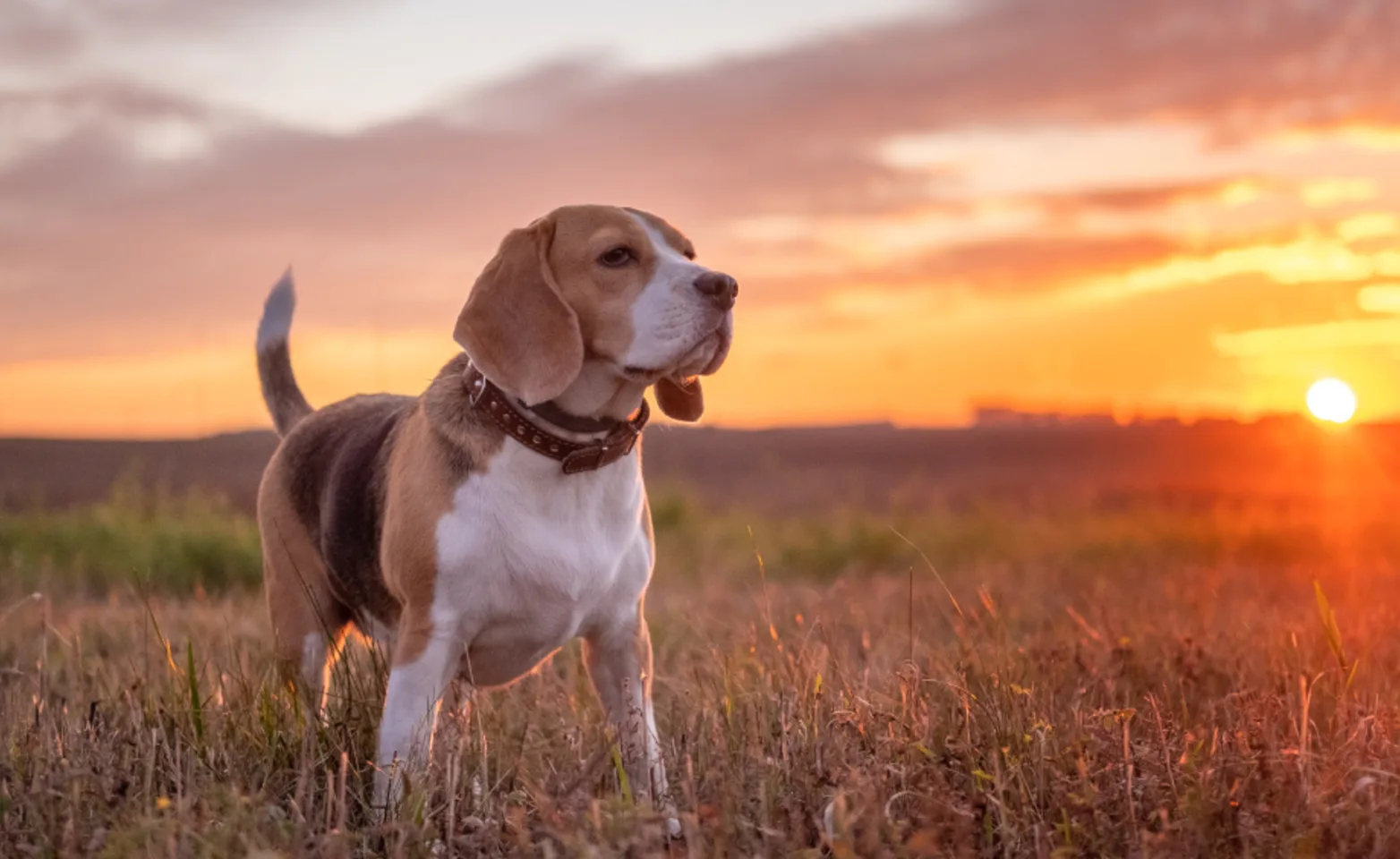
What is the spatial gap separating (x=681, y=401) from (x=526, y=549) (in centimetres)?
100

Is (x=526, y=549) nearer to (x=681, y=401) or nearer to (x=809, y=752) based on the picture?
(x=681, y=401)

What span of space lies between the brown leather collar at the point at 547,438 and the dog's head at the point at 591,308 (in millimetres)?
74

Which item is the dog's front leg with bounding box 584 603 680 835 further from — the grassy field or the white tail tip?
the white tail tip

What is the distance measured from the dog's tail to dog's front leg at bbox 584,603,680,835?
2637 millimetres

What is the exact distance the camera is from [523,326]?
4434 mm

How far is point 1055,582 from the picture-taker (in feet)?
36.8

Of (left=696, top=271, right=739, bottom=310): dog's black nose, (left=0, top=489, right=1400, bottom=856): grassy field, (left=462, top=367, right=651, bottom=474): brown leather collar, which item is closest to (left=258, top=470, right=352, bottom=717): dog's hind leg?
(left=0, top=489, right=1400, bottom=856): grassy field

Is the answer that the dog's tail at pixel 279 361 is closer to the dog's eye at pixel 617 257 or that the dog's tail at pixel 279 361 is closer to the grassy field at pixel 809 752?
the grassy field at pixel 809 752

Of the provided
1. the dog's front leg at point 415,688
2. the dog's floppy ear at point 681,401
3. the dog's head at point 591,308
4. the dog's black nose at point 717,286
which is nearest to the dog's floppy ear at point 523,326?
the dog's head at point 591,308

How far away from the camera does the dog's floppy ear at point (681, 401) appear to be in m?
5.02

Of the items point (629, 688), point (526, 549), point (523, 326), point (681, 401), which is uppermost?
point (523, 326)

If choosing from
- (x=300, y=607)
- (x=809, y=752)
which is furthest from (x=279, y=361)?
(x=809, y=752)

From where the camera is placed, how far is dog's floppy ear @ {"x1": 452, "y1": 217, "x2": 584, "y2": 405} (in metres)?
4.36

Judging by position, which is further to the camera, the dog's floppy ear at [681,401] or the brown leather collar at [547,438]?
the dog's floppy ear at [681,401]
